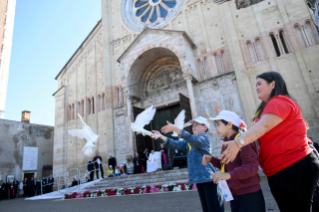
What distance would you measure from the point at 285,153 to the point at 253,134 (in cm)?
40

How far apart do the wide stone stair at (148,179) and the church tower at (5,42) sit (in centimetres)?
604

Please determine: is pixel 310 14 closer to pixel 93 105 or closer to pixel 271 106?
pixel 271 106

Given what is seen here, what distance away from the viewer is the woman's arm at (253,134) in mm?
1491

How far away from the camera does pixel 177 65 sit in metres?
15.4

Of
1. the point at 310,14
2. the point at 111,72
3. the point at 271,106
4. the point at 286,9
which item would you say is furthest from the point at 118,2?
the point at 271,106

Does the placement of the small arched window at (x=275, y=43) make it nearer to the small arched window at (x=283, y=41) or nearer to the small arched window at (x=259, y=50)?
the small arched window at (x=283, y=41)

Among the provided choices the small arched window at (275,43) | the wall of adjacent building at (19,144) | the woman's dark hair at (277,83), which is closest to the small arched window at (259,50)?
the small arched window at (275,43)

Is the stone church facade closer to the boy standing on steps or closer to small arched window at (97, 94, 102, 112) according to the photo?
small arched window at (97, 94, 102, 112)

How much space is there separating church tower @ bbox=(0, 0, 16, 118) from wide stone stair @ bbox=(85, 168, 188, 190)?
19.8ft

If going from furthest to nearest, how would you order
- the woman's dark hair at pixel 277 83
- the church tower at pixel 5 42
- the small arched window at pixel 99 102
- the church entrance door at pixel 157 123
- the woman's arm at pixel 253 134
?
1. the small arched window at pixel 99 102
2. the church entrance door at pixel 157 123
3. the church tower at pixel 5 42
4. the woman's dark hair at pixel 277 83
5. the woman's arm at pixel 253 134

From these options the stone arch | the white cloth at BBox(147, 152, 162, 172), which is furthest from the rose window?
the white cloth at BBox(147, 152, 162, 172)

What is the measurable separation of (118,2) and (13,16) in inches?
418

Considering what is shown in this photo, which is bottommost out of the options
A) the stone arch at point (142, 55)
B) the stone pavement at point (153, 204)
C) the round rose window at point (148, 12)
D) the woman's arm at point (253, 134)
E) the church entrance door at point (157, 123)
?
the stone pavement at point (153, 204)

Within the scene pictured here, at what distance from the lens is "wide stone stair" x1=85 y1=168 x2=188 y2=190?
9.22m
